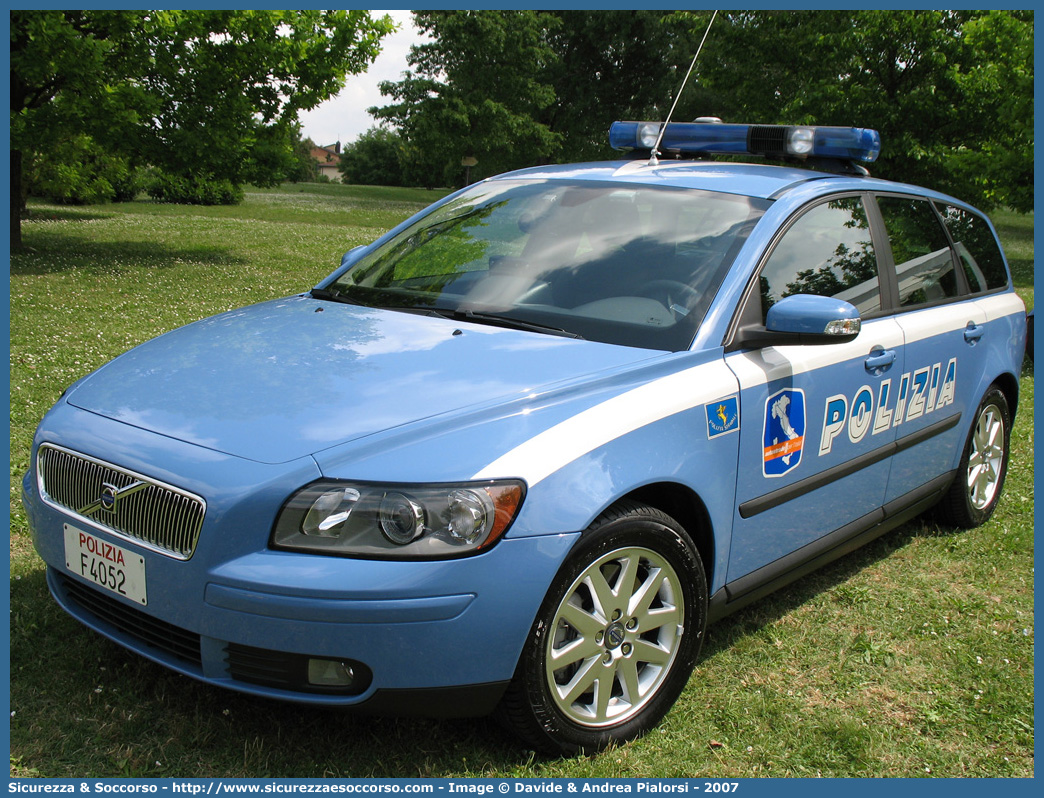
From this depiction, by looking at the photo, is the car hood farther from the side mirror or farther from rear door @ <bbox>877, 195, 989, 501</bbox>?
rear door @ <bbox>877, 195, 989, 501</bbox>

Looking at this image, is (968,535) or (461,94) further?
(461,94)

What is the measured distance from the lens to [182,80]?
15.3 metres

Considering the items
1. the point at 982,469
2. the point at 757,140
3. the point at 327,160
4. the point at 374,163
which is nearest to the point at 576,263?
the point at 757,140

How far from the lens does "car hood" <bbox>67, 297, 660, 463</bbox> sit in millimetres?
2645

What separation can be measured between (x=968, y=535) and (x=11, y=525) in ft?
14.9

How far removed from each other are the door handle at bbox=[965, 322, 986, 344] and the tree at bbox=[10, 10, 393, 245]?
12.6 m

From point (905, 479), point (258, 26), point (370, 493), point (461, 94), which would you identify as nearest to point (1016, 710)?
point (905, 479)

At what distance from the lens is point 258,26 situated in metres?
15.1

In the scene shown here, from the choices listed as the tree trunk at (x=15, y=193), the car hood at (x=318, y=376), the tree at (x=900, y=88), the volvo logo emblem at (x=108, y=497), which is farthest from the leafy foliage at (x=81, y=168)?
the volvo logo emblem at (x=108, y=497)

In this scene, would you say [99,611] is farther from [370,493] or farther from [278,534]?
[370,493]

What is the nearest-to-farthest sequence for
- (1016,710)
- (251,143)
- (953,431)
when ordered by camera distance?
1. (1016,710)
2. (953,431)
3. (251,143)

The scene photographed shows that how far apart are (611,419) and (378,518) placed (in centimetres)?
73

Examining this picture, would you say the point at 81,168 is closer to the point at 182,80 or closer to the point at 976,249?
the point at 182,80

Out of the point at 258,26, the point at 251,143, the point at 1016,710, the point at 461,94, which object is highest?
the point at 461,94
